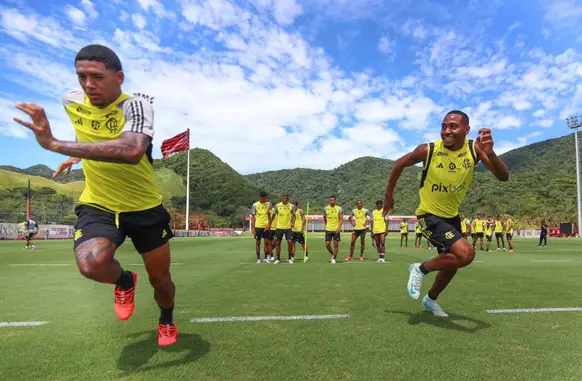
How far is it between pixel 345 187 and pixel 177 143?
445ft

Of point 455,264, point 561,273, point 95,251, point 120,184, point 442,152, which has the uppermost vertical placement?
point 442,152

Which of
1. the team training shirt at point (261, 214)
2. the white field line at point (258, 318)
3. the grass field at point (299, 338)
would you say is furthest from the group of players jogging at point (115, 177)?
the team training shirt at point (261, 214)

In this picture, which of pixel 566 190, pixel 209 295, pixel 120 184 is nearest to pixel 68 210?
pixel 209 295

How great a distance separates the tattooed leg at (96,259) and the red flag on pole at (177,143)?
43177 millimetres

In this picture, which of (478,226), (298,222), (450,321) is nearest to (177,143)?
(478,226)

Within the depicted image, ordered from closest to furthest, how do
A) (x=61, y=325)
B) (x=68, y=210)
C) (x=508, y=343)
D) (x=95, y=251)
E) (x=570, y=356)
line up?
(x=95, y=251) < (x=570, y=356) < (x=508, y=343) < (x=61, y=325) < (x=68, y=210)

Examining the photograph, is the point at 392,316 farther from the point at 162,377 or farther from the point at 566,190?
the point at 566,190

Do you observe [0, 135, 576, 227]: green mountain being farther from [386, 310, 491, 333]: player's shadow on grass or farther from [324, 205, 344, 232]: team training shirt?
[386, 310, 491, 333]: player's shadow on grass

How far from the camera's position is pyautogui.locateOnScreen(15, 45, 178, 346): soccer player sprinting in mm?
2803

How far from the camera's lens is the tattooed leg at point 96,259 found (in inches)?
113

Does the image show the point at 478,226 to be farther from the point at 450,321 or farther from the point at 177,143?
the point at 177,143

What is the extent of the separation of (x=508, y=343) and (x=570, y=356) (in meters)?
0.46

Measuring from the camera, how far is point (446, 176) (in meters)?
4.53

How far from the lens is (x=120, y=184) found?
10.5 ft
